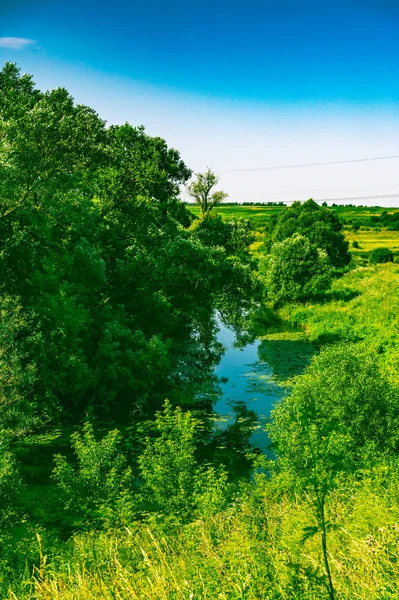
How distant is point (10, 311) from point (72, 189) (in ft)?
19.8

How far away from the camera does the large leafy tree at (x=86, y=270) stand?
637 inches

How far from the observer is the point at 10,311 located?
51.1ft

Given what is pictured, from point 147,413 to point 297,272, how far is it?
2578 centimetres

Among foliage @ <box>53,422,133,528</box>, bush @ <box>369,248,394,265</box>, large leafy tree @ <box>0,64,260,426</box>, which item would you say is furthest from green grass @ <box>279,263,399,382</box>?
bush @ <box>369,248,394,265</box>

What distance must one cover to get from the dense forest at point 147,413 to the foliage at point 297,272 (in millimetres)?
5035

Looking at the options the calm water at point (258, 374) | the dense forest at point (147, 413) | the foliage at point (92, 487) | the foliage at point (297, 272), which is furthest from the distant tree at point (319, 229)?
the foliage at point (92, 487)

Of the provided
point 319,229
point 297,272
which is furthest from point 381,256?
point 297,272

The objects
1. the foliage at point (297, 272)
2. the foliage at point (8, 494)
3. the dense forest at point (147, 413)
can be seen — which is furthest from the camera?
the foliage at point (297, 272)

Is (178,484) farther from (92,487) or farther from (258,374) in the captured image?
(258,374)

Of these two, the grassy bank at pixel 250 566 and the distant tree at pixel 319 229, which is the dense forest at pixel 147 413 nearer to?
Answer: the grassy bank at pixel 250 566

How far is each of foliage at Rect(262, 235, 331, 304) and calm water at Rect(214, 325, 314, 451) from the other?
357 inches

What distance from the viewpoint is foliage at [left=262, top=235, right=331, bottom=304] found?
42.4 m

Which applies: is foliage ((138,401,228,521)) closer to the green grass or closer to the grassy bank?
the grassy bank

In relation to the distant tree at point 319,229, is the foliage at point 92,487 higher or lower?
lower
